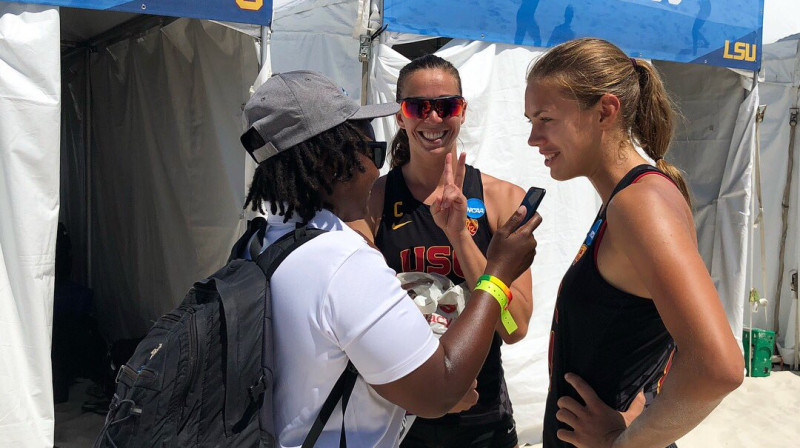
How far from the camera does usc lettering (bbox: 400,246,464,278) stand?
1929 millimetres

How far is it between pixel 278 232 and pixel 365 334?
0.29 m

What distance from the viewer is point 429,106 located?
2.06 m

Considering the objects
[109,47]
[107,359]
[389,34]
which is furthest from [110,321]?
[389,34]

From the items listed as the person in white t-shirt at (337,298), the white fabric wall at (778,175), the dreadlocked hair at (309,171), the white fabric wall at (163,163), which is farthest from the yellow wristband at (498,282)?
the white fabric wall at (778,175)

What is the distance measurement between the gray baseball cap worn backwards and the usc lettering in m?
0.78

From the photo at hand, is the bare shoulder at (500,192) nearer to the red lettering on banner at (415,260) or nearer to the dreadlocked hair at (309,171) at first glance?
the red lettering on banner at (415,260)

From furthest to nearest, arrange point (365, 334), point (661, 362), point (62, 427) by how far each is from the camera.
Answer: point (62, 427) → point (661, 362) → point (365, 334)

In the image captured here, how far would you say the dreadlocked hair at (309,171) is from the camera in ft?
A: 3.85

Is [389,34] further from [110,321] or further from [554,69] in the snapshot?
[110,321]

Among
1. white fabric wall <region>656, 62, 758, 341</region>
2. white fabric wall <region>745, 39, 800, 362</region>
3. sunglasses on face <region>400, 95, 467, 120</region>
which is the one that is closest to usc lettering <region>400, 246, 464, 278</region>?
sunglasses on face <region>400, 95, 467, 120</region>

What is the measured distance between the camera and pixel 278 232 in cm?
120

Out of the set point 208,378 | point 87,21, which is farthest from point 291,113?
point 87,21

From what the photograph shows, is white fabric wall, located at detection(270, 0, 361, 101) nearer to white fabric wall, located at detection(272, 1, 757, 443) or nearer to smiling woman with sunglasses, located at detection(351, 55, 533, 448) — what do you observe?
white fabric wall, located at detection(272, 1, 757, 443)

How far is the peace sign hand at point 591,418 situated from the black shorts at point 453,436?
55 cm
